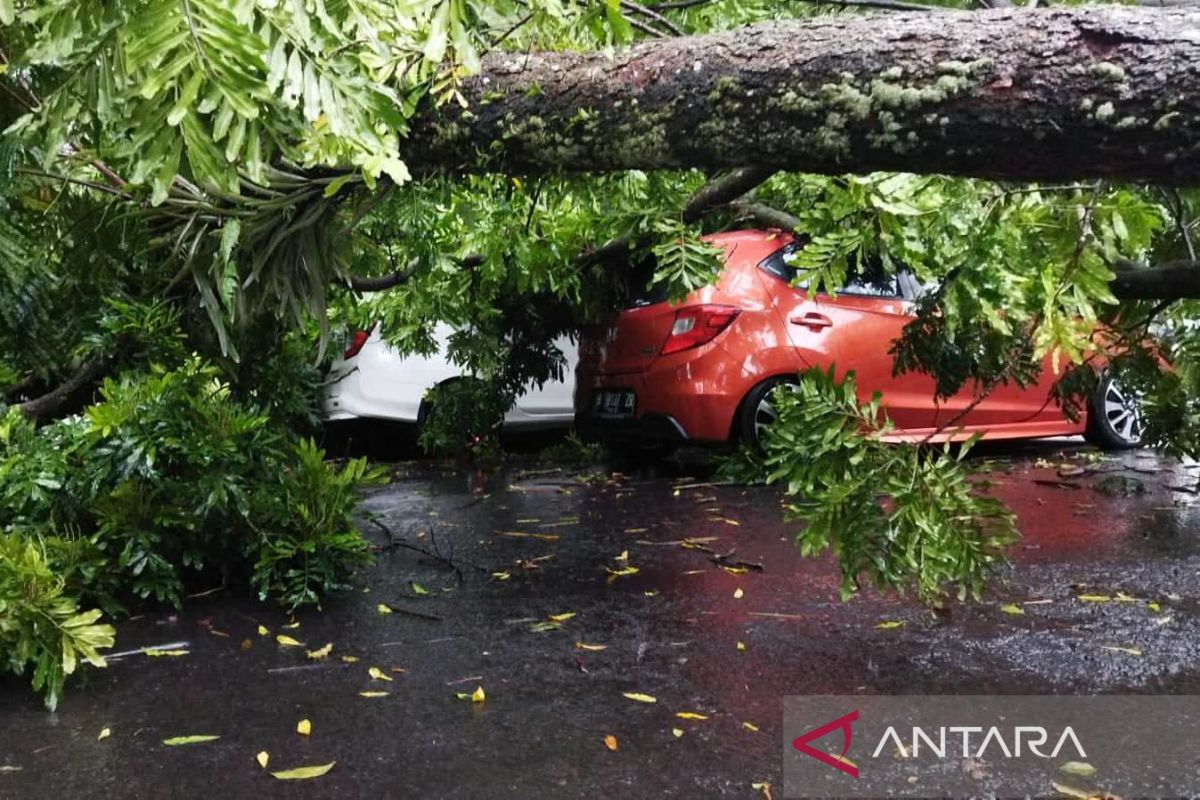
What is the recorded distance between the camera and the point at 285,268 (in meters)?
3.96

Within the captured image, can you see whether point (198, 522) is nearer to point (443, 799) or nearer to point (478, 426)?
point (443, 799)

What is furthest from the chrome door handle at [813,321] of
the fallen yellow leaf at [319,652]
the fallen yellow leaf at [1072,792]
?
the fallen yellow leaf at [1072,792]

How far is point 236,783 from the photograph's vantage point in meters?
2.78

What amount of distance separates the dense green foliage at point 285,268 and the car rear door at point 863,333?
1.46 metres

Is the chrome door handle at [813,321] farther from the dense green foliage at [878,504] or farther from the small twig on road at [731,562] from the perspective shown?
the dense green foliage at [878,504]

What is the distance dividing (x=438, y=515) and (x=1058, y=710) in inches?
172

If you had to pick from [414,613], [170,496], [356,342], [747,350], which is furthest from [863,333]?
[170,496]

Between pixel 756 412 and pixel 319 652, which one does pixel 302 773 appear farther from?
pixel 756 412

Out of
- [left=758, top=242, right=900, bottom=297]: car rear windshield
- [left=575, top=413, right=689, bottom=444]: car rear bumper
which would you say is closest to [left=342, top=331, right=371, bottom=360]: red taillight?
[left=575, top=413, right=689, bottom=444]: car rear bumper

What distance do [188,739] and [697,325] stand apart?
4.70 meters

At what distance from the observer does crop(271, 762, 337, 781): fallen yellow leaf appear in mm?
2809

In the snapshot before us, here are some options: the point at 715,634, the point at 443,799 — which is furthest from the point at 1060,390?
the point at 443,799

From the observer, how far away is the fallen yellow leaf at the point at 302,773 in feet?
9.21

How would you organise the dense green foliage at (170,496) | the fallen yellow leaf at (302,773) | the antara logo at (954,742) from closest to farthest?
the fallen yellow leaf at (302,773)
the antara logo at (954,742)
the dense green foliage at (170,496)
